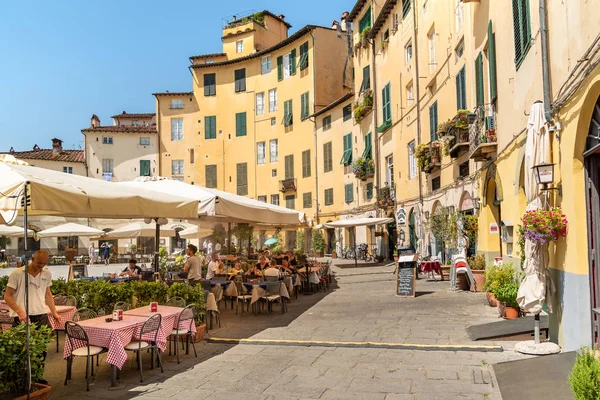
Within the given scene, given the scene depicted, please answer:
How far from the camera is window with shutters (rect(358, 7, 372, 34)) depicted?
28719mm

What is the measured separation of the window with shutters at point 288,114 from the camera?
3750 cm

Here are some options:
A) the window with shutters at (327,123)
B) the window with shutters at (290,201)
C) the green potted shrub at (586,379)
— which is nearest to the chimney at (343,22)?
the window with shutters at (327,123)

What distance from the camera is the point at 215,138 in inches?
1633

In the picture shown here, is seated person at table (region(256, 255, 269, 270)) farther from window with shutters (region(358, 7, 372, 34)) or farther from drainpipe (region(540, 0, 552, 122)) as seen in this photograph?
window with shutters (region(358, 7, 372, 34))

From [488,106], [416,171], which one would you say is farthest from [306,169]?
[488,106]

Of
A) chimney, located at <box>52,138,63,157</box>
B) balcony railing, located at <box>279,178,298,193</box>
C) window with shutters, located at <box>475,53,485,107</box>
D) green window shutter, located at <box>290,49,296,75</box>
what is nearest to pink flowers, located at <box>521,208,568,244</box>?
window with shutters, located at <box>475,53,485,107</box>

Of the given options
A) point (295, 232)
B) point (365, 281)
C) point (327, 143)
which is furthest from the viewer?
point (295, 232)

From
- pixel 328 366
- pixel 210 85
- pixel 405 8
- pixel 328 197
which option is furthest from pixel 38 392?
pixel 210 85

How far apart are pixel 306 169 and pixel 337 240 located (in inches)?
225

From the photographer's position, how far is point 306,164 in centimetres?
3631

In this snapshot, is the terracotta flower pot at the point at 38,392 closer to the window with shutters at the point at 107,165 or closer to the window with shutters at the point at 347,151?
the window with shutters at the point at 347,151

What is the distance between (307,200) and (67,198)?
30.6 meters

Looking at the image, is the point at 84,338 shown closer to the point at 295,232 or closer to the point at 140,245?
the point at 295,232

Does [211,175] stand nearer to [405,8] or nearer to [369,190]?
[369,190]
